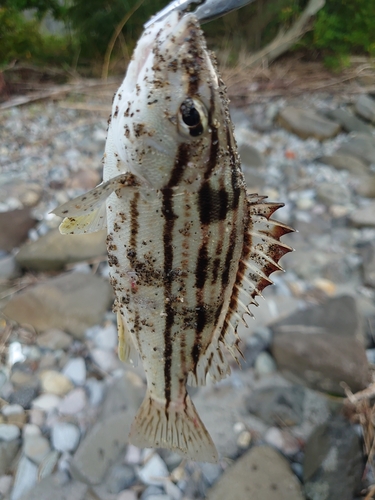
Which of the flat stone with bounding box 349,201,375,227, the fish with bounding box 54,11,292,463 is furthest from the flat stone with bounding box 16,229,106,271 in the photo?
the flat stone with bounding box 349,201,375,227

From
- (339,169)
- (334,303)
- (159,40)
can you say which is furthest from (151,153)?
(339,169)

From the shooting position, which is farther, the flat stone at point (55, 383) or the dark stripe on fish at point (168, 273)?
the flat stone at point (55, 383)

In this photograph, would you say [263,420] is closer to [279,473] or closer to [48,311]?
[279,473]

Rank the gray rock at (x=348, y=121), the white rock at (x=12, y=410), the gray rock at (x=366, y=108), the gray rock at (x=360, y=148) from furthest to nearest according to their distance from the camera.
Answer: the gray rock at (x=366, y=108) < the gray rock at (x=348, y=121) < the gray rock at (x=360, y=148) < the white rock at (x=12, y=410)

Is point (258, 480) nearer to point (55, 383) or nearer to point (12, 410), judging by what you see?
point (55, 383)

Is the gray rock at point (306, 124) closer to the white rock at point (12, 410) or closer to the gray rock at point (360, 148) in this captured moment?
the gray rock at point (360, 148)

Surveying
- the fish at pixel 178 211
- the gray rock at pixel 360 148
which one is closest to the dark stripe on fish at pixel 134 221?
the fish at pixel 178 211
